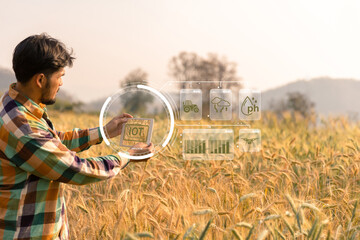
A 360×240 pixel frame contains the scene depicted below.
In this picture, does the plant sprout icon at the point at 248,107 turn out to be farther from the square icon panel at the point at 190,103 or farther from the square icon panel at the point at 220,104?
the square icon panel at the point at 190,103

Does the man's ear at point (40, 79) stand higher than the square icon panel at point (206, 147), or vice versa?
the man's ear at point (40, 79)

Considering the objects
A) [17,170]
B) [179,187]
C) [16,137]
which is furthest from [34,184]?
[179,187]

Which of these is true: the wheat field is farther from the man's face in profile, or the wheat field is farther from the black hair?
the black hair

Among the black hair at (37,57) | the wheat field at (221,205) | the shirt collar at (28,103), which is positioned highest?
the black hair at (37,57)

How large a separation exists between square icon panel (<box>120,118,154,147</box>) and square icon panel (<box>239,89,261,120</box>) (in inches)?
73.1

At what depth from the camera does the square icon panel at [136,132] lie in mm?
2029

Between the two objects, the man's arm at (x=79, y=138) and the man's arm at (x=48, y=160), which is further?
the man's arm at (x=79, y=138)

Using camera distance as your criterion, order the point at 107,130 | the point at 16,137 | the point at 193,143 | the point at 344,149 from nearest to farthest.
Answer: the point at 16,137 → the point at 107,130 → the point at 193,143 → the point at 344,149

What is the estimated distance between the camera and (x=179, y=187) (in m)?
2.89

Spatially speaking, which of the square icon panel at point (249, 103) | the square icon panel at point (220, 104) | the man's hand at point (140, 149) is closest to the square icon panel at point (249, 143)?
the square icon panel at point (249, 103)

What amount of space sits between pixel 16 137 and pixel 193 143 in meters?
2.72

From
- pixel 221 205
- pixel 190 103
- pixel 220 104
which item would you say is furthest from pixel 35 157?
pixel 220 104

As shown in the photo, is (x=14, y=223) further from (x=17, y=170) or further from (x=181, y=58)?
(x=181, y=58)

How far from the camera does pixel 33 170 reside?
1.66m
